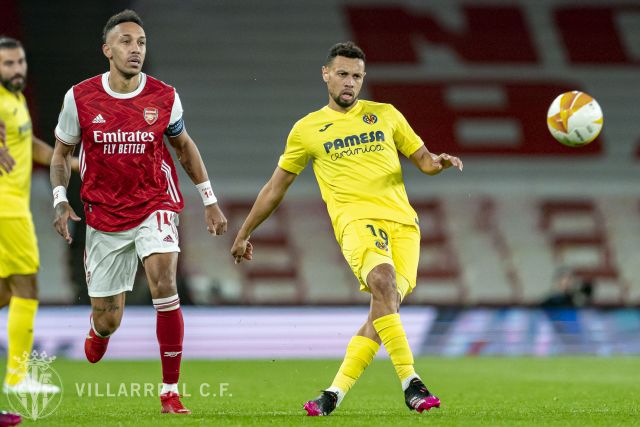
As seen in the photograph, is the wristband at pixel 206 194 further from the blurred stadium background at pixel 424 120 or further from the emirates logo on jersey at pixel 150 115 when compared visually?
the blurred stadium background at pixel 424 120

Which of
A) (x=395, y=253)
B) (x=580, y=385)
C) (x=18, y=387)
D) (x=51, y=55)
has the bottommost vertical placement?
(x=580, y=385)

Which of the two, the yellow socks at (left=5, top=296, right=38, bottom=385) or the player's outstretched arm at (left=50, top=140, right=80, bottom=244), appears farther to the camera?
the player's outstretched arm at (left=50, top=140, right=80, bottom=244)

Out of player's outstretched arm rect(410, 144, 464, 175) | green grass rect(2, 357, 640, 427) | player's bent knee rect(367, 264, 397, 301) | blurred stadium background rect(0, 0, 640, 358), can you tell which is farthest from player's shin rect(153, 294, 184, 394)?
blurred stadium background rect(0, 0, 640, 358)

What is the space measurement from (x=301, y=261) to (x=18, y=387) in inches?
484

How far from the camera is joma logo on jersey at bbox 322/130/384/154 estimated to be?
725 centimetres

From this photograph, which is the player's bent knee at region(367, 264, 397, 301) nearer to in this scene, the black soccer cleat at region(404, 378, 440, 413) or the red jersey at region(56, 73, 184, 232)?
the black soccer cleat at region(404, 378, 440, 413)

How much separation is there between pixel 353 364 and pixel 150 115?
1993 mm

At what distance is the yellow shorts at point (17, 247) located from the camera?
6.81 m

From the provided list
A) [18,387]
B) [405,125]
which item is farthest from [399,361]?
[18,387]

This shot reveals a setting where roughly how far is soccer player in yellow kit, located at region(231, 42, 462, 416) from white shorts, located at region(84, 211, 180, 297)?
52cm

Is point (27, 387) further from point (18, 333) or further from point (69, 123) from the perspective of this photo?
point (69, 123)

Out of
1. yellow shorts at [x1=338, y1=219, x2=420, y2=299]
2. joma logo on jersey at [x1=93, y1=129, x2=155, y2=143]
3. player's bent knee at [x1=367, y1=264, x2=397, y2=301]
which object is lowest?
player's bent knee at [x1=367, y1=264, x2=397, y2=301]

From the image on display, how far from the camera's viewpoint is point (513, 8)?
20.3 m

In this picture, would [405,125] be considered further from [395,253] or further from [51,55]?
[51,55]
